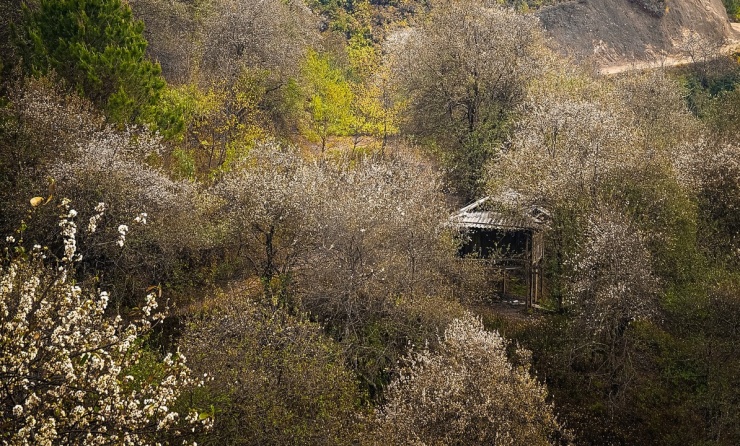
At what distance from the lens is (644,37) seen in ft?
217

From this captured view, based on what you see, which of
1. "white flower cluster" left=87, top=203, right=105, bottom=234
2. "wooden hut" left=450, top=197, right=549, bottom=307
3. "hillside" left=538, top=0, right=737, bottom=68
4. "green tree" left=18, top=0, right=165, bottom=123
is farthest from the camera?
"hillside" left=538, top=0, right=737, bottom=68

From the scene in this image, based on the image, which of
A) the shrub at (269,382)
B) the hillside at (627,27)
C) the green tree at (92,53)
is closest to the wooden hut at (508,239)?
the shrub at (269,382)

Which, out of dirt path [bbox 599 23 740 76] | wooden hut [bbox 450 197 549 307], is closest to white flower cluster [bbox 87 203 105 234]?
wooden hut [bbox 450 197 549 307]

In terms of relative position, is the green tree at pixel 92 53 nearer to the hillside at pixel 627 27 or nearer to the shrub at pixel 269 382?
the shrub at pixel 269 382

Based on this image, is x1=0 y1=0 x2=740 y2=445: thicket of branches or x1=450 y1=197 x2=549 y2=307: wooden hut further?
x1=450 y1=197 x2=549 y2=307: wooden hut

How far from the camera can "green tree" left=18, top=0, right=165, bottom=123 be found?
76.6 ft

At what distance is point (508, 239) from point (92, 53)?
64.0 ft

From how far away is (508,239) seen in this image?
91.9 ft

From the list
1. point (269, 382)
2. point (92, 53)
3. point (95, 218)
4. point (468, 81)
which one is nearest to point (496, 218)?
point (468, 81)

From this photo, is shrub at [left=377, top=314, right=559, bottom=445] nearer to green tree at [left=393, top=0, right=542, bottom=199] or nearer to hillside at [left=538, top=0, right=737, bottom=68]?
green tree at [left=393, top=0, right=542, bottom=199]

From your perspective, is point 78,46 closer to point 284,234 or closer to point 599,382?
point 284,234

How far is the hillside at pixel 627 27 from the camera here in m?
62.8

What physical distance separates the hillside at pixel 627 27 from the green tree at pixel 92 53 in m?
47.4

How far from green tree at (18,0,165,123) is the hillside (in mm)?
47385
